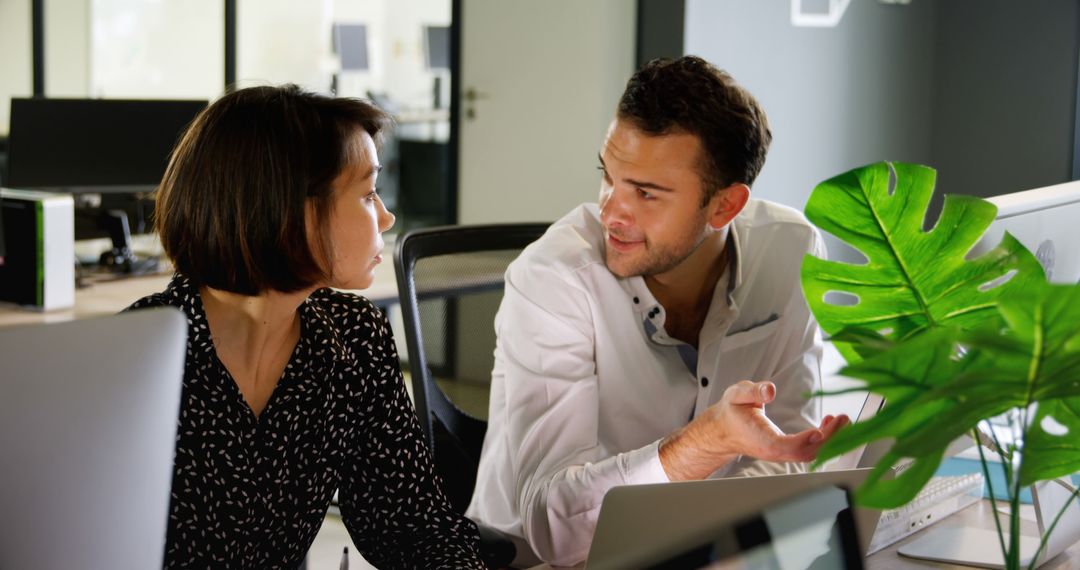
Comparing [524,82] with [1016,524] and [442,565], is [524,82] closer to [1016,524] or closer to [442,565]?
[442,565]

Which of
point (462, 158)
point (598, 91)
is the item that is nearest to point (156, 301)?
point (598, 91)

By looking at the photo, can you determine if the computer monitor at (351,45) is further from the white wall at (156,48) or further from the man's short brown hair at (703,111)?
the man's short brown hair at (703,111)

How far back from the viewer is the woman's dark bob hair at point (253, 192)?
1371 millimetres

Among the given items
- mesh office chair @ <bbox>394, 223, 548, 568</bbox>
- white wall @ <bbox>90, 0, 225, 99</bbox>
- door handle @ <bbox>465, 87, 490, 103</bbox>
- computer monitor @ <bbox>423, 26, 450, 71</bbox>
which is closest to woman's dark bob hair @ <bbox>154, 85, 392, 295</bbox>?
mesh office chair @ <bbox>394, 223, 548, 568</bbox>

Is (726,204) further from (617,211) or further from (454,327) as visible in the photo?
(454,327)

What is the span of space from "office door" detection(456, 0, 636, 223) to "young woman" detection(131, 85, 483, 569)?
288 centimetres

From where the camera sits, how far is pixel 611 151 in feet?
5.88

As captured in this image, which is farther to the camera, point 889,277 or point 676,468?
point 676,468

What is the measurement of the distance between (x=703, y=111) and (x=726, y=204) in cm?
16

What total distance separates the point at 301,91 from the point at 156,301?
0.97 feet

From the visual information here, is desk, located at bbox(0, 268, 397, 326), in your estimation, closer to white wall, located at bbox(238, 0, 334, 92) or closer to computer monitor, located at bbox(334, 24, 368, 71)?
computer monitor, located at bbox(334, 24, 368, 71)

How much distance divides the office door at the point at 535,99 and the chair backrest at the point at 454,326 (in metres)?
2.24

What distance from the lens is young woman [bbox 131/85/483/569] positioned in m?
1.37

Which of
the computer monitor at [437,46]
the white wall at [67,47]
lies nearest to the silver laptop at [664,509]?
the computer monitor at [437,46]
